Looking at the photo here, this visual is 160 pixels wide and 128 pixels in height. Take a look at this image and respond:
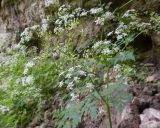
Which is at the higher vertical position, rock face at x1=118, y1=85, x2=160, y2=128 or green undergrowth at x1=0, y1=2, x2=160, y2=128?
green undergrowth at x1=0, y1=2, x2=160, y2=128

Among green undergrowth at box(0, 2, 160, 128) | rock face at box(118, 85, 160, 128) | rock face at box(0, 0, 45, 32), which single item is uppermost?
rock face at box(0, 0, 45, 32)

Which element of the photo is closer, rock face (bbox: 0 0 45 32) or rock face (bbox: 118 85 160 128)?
rock face (bbox: 118 85 160 128)

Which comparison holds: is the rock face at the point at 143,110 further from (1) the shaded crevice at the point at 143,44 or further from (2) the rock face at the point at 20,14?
(2) the rock face at the point at 20,14

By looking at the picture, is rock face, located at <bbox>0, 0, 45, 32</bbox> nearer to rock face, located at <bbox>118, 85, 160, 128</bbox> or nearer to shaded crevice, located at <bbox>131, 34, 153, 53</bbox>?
shaded crevice, located at <bbox>131, 34, 153, 53</bbox>

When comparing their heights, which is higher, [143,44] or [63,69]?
[143,44]

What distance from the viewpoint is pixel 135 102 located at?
9.08 feet

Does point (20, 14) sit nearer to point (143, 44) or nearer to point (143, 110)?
point (143, 44)

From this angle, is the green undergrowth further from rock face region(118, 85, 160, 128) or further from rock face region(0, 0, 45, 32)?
rock face region(0, 0, 45, 32)

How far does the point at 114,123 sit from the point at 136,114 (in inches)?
8.4

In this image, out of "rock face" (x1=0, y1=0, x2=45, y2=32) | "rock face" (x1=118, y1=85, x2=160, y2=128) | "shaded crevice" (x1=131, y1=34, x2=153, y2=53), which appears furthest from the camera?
"rock face" (x1=0, y1=0, x2=45, y2=32)

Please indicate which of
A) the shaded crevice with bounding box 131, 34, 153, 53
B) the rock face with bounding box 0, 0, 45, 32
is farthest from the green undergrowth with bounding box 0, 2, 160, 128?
the rock face with bounding box 0, 0, 45, 32

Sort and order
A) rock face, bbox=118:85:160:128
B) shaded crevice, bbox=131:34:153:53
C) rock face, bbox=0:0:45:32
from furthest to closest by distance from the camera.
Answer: rock face, bbox=0:0:45:32 < shaded crevice, bbox=131:34:153:53 < rock face, bbox=118:85:160:128

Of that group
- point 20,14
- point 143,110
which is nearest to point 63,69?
point 143,110

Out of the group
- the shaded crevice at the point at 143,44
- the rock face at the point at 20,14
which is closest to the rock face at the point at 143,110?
the shaded crevice at the point at 143,44
